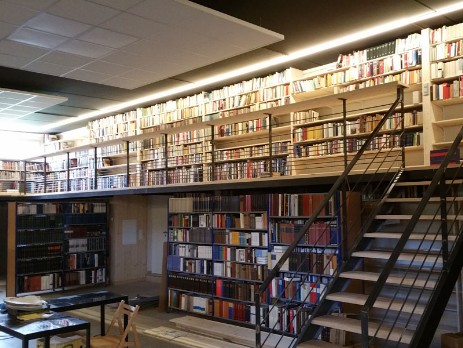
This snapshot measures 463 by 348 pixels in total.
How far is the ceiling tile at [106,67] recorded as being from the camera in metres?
7.41

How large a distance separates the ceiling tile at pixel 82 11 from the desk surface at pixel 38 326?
3307 millimetres

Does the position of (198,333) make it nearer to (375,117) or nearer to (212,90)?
(375,117)

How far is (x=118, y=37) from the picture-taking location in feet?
20.4

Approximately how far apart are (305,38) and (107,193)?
442 cm

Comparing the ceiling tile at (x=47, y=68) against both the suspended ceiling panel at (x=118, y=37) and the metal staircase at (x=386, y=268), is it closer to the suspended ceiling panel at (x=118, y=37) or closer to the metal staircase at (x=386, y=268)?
the suspended ceiling panel at (x=118, y=37)

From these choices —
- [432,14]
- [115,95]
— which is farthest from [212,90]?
[432,14]

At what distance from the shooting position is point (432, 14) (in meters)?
6.22

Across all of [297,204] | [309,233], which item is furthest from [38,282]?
[309,233]

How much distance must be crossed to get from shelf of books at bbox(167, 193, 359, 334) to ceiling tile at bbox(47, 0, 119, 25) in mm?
3061

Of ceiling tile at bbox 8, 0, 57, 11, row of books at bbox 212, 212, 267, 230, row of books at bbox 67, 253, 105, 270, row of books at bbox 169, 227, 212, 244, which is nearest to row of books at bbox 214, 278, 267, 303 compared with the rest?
row of books at bbox 169, 227, 212, 244

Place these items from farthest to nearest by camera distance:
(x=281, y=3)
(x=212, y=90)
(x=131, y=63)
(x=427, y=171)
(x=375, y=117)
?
(x=212, y=90), (x=131, y=63), (x=375, y=117), (x=281, y=3), (x=427, y=171)

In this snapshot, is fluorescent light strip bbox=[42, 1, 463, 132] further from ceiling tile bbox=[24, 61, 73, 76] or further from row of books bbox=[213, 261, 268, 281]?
row of books bbox=[213, 261, 268, 281]

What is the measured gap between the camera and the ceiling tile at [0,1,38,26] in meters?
5.14

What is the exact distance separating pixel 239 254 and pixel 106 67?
3726 millimetres
